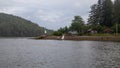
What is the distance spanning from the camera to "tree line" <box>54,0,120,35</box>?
138 m

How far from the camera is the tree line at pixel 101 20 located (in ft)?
454

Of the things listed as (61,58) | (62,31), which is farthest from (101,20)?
(61,58)

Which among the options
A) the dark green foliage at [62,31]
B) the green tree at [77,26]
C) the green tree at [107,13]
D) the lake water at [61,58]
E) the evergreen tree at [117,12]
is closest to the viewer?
the lake water at [61,58]

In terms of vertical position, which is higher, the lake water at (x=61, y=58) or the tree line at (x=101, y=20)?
the tree line at (x=101, y=20)

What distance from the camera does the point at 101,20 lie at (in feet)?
497

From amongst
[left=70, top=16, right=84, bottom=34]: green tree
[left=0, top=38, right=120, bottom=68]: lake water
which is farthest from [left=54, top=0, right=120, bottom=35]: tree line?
[left=0, top=38, right=120, bottom=68]: lake water

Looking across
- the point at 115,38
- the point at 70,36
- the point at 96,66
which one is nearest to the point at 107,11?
the point at 70,36

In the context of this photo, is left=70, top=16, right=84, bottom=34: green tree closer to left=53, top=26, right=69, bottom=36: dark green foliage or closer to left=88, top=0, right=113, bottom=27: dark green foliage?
left=53, top=26, right=69, bottom=36: dark green foliage

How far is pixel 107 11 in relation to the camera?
14812cm

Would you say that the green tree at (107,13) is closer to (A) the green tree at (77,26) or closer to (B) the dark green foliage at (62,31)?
(A) the green tree at (77,26)

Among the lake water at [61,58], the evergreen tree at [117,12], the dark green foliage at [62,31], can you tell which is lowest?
the lake water at [61,58]

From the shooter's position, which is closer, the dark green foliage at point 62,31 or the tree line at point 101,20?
the tree line at point 101,20

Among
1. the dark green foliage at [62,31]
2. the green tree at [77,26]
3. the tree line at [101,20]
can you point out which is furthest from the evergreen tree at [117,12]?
the dark green foliage at [62,31]

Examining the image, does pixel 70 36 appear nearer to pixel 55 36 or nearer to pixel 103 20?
pixel 55 36
